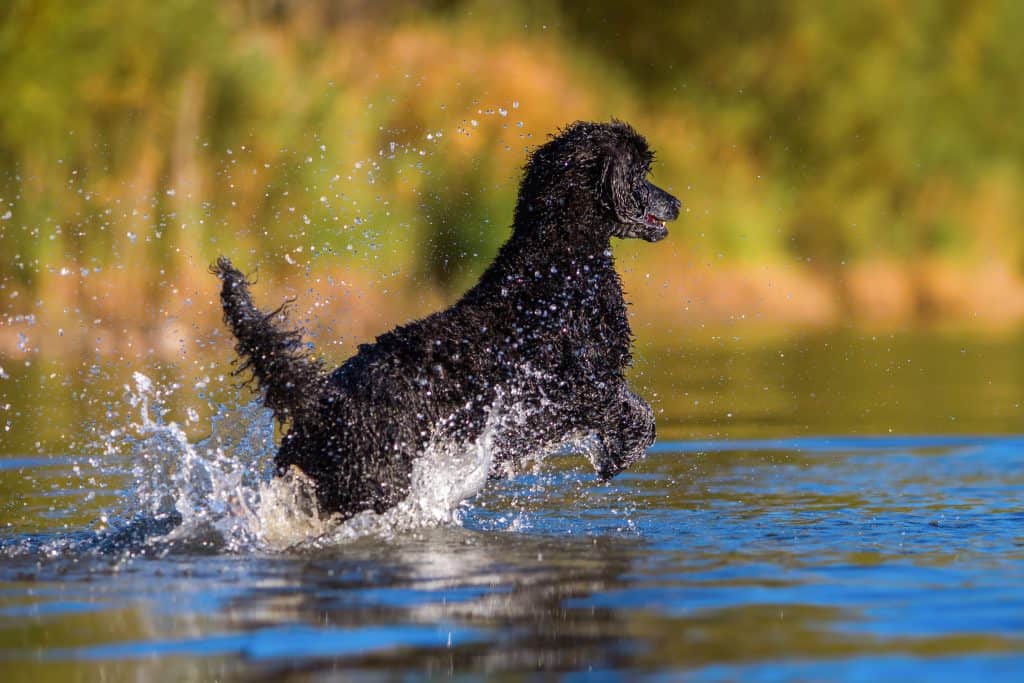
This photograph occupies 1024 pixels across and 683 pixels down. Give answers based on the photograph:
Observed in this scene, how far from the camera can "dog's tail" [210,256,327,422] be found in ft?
18.1

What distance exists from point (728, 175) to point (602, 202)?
13.9m

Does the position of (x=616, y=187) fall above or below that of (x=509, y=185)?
below

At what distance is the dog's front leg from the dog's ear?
789mm

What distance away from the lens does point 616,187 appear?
6.42m

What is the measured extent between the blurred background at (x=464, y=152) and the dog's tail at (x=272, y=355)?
21.8 ft

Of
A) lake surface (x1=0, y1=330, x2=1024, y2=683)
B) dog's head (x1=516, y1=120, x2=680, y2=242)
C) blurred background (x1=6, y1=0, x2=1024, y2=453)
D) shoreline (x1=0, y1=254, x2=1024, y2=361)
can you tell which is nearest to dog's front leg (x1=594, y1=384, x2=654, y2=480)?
lake surface (x1=0, y1=330, x2=1024, y2=683)

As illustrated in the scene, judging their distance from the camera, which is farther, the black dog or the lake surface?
the black dog

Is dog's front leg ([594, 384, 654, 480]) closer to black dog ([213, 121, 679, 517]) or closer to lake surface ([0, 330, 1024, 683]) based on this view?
black dog ([213, 121, 679, 517])

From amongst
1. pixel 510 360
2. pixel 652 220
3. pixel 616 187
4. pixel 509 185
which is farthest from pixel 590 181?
pixel 509 185

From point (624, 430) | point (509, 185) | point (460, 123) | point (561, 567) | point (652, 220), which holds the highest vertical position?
point (460, 123)

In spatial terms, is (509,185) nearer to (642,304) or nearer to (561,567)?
(642,304)

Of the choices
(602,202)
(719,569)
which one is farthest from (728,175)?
(719,569)

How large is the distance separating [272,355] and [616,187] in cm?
178

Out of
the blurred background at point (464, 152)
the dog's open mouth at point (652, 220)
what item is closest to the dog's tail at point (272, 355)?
the dog's open mouth at point (652, 220)
